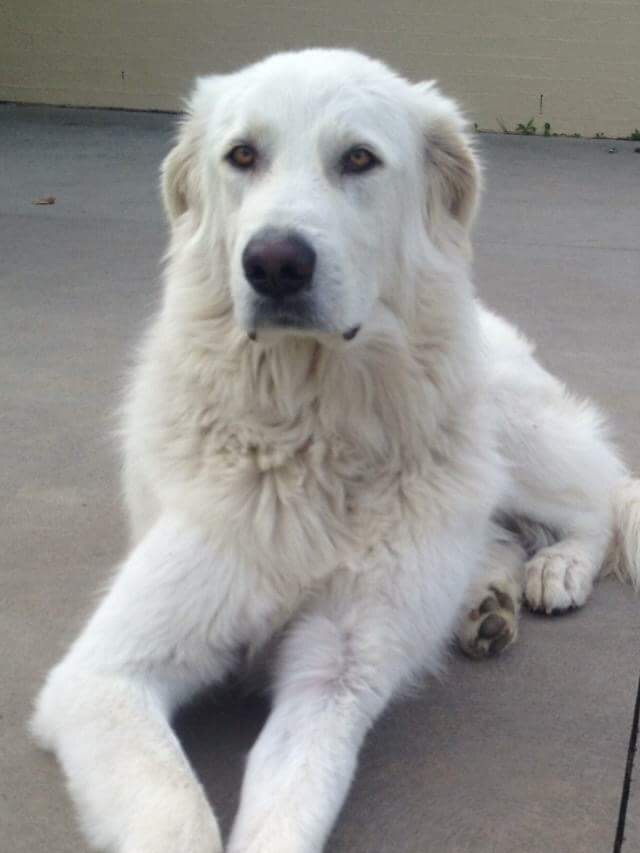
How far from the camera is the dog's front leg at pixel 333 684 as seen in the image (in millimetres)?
2660

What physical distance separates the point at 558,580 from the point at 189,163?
1779mm

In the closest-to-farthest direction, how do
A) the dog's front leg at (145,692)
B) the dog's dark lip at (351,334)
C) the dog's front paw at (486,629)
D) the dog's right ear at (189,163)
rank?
the dog's front leg at (145,692), the dog's dark lip at (351,334), the dog's right ear at (189,163), the dog's front paw at (486,629)

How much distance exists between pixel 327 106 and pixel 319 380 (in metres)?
0.72

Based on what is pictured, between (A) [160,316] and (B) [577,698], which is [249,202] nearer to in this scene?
(A) [160,316]

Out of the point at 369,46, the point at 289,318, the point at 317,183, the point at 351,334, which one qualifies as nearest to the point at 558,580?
the point at 351,334

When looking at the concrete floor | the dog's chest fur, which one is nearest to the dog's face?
the dog's chest fur

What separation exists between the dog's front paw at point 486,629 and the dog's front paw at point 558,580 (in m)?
0.25

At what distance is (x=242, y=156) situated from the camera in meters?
3.16

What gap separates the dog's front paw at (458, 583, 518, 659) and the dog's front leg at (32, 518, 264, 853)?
820 millimetres

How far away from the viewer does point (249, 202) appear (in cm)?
303

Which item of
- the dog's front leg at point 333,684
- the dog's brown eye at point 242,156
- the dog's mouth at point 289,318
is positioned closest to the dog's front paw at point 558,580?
the dog's front leg at point 333,684

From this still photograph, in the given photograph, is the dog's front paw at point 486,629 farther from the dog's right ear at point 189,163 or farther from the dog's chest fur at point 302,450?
the dog's right ear at point 189,163

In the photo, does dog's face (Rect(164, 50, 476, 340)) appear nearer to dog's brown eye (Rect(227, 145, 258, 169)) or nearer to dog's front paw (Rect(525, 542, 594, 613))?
dog's brown eye (Rect(227, 145, 258, 169))

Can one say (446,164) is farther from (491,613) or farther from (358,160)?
(491,613)
